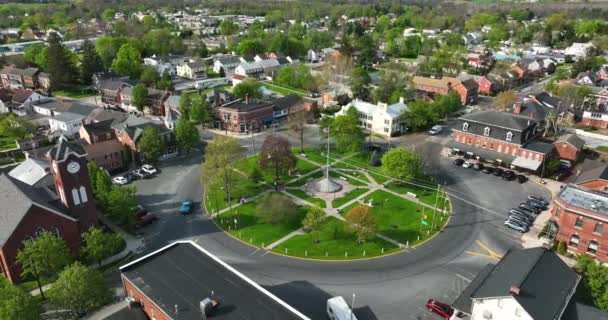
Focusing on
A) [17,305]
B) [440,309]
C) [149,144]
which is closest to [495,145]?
[440,309]

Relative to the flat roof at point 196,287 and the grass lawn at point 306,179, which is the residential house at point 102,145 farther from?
the flat roof at point 196,287

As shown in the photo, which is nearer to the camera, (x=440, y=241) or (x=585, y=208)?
(x=585, y=208)

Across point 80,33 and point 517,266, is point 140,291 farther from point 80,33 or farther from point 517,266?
point 80,33

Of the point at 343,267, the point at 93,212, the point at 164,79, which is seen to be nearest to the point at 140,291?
the point at 93,212

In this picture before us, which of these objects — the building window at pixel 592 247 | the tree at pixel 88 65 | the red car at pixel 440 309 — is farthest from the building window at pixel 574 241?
the tree at pixel 88 65

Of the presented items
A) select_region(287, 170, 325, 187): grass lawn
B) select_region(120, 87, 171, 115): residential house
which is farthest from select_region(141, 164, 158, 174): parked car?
select_region(120, 87, 171, 115): residential house

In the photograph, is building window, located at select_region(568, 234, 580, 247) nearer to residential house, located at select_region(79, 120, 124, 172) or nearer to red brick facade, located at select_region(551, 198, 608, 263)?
red brick facade, located at select_region(551, 198, 608, 263)
